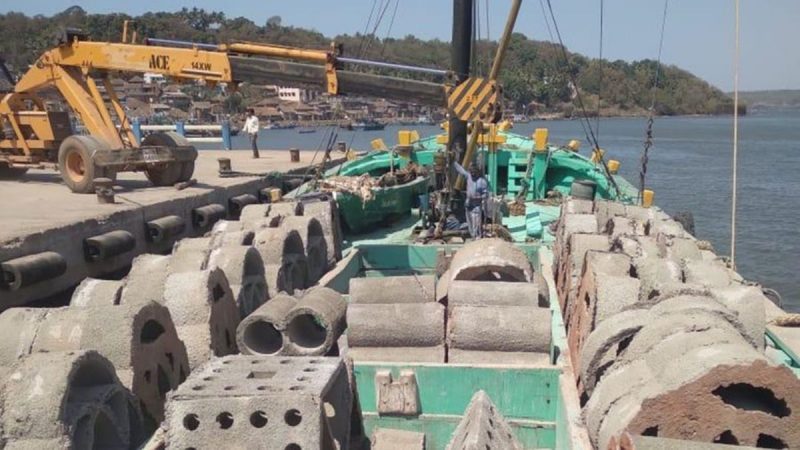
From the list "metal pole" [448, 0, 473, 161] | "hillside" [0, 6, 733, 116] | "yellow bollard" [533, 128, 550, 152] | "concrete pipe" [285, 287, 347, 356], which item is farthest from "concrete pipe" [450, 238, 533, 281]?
"hillside" [0, 6, 733, 116]

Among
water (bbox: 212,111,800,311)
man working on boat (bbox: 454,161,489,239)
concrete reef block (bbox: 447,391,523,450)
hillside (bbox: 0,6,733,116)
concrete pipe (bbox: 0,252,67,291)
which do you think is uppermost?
hillside (bbox: 0,6,733,116)

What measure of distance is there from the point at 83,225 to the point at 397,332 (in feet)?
16.3

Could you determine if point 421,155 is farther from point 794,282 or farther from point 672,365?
point 672,365

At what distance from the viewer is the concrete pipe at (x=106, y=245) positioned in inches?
331

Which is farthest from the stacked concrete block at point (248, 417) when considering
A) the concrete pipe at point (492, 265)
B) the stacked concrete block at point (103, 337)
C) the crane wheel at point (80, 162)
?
the crane wheel at point (80, 162)

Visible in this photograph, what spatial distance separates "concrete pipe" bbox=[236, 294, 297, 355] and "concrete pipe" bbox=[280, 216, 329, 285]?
2108 mm

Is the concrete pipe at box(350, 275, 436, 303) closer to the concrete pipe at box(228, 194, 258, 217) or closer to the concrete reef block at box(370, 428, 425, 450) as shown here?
the concrete reef block at box(370, 428, 425, 450)

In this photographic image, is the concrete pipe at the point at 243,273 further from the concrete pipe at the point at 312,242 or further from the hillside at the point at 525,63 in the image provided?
the hillside at the point at 525,63

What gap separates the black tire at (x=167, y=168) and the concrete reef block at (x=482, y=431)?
9.37 meters

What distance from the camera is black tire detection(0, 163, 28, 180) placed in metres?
12.6

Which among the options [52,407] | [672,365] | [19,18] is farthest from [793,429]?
[19,18]

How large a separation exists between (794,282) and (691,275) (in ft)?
46.0

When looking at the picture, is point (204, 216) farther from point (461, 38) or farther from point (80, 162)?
point (461, 38)

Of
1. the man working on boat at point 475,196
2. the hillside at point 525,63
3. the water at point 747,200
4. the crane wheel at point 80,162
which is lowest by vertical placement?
the water at point 747,200
